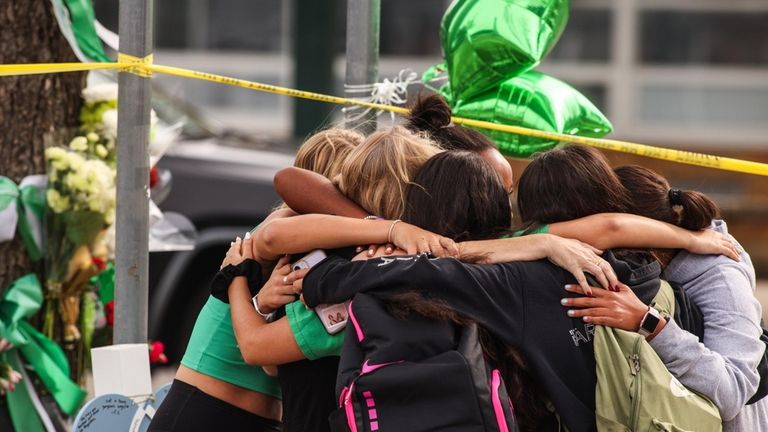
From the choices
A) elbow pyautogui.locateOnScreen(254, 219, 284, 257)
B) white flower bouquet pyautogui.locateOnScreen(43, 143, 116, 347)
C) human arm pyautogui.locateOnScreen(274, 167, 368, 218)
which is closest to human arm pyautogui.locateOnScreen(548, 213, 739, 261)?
human arm pyautogui.locateOnScreen(274, 167, 368, 218)

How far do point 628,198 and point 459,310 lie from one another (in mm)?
549

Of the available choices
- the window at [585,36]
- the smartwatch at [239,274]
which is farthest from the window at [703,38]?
the smartwatch at [239,274]

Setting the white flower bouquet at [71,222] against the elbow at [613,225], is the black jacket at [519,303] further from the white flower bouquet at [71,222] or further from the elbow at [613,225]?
the white flower bouquet at [71,222]

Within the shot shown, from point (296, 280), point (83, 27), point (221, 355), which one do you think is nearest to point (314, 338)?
point (296, 280)

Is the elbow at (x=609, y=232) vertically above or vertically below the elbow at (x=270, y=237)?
above

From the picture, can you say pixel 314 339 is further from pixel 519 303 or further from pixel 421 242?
pixel 519 303

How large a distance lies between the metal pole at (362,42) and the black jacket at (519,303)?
43.6 inches

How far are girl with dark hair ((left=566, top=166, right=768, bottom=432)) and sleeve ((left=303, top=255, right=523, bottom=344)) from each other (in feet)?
0.43

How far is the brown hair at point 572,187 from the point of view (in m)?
2.60

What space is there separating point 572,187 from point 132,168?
1.27m

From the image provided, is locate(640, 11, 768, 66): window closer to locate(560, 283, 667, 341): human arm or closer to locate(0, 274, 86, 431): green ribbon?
locate(0, 274, 86, 431): green ribbon

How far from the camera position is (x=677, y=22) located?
1293 centimetres

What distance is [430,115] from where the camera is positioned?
9.86 ft

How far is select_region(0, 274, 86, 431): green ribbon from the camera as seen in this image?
3.77m
